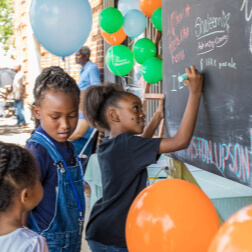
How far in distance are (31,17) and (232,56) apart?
249 cm

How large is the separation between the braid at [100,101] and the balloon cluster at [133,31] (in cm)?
151

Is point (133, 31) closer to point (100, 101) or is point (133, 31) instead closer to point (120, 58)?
point (120, 58)

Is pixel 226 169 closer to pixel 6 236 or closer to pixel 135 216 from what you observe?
pixel 135 216

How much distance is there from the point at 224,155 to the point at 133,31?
9.05ft

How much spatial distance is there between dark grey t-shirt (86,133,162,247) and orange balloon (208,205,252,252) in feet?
3.74

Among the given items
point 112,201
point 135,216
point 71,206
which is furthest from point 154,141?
point 135,216

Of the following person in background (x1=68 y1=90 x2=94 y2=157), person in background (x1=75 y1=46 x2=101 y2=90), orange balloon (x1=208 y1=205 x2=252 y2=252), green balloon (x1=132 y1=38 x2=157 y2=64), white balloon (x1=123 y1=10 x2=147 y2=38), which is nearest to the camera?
orange balloon (x1=208 y1=205 x2=252 y2=252)

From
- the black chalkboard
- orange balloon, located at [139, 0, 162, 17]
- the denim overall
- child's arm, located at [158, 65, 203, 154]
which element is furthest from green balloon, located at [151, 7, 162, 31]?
the denim overall

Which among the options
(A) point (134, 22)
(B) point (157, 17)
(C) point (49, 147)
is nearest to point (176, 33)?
(C) point (49, 147)

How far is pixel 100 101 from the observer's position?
7.82 ft

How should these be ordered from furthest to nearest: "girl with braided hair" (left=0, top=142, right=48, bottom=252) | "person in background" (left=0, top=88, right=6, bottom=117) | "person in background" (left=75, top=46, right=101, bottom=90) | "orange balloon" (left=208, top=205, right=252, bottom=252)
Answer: "person in background" (left=0, top=88, right=6, bottom=117), "person in background" (left=75, top=46, right=101, bottom=90), "girl with braided hair" (left=0, top=142, right=48, bottom=252), "orange balloon" (left=208, top=205, right=252, bottom=252)

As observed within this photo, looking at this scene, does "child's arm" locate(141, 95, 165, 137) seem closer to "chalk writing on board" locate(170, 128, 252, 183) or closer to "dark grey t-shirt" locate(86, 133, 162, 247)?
"chalk writing on board" locate(170, 128, 252, 183)

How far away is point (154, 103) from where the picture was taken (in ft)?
17.2

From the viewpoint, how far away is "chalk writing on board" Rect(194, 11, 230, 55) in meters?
1.87
